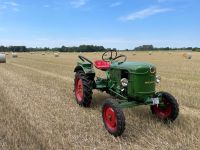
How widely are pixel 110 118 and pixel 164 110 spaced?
53.3 inches

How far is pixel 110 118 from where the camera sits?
18.5 feet

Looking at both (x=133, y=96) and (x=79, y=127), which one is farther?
(x=133, y=96)

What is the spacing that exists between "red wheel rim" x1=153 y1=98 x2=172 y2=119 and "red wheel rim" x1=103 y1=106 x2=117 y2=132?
48.8 inches

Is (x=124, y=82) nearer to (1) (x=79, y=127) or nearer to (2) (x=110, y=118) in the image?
(2) (x=110, y=118)

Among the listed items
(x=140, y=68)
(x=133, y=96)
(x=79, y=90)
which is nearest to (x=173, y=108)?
(x=133, y=96)

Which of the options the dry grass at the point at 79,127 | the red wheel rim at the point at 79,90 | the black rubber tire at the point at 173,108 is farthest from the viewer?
the red wheel rim at the point at 79,90

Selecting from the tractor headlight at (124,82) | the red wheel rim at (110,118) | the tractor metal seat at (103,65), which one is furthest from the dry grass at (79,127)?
the tractor metal seat at (103,65)

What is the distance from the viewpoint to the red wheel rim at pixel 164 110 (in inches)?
242

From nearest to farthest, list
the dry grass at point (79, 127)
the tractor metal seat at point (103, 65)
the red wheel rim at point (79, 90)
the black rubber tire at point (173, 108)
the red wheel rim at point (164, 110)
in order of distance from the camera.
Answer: the dry grass at point (79, 127) < the black rubber tire at point (173, 108) < the red wheel rim at point (164, 110) < the tractor metal seat at point (103, 65) < the red wheel rim at point (79, 90)

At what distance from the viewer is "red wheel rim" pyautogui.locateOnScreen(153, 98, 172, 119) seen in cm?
616

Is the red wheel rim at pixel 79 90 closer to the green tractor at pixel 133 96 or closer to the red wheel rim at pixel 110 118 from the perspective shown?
the green tractor at pixel 133 96

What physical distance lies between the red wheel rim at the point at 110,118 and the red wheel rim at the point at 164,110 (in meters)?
1.24

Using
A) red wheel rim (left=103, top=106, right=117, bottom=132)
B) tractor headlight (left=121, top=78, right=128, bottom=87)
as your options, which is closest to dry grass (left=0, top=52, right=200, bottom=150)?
red wheel rim (left=103, top=106, right=117, bottom=132)

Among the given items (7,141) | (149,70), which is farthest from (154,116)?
(7,141)
